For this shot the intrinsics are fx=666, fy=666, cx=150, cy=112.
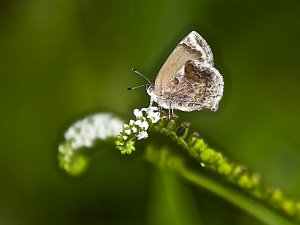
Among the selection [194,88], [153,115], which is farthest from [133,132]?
[194,88]

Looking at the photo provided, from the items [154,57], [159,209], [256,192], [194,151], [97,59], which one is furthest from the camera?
[97,59]

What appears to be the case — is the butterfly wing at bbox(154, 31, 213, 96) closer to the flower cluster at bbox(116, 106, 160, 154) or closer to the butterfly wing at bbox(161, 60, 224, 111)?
the butterfly wing at bbox(161, 60, 224, 111)

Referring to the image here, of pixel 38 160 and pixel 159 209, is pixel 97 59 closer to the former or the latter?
pixel 38 160

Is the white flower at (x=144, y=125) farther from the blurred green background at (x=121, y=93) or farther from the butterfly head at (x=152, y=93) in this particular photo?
the blurred green background at (x=121, y=93)

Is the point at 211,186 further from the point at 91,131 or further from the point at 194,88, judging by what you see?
the point at 91,131

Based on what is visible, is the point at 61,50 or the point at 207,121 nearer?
the point at 207,121

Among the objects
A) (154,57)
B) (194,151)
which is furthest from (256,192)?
(154,57)
